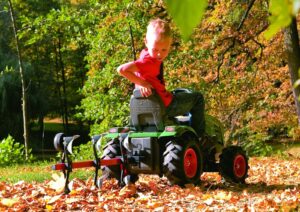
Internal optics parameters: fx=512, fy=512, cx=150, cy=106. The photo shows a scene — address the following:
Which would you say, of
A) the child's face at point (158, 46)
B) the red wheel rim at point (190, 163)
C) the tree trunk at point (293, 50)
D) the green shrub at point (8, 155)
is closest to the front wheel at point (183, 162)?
the red wheel rim at point (190, 163)

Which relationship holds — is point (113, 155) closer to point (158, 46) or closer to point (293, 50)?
point (158, 46)

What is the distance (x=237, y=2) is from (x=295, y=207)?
780 centimetres

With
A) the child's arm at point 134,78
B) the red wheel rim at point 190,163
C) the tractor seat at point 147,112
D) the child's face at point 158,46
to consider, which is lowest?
the red wheel rim at point 190,163

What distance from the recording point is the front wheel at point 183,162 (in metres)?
4.37

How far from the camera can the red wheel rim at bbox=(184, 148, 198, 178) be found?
4533mm

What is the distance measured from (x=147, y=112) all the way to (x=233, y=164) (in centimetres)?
117

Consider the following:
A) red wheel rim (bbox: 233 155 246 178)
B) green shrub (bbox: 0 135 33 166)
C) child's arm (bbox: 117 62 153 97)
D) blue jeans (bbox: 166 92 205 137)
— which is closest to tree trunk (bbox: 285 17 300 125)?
red wheel rim (bbox: 233 155 246 178)

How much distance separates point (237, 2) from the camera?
10.3 m

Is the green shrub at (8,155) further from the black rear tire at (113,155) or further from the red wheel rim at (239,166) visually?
the red wheel rim at (239,166)

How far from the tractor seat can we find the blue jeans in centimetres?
16

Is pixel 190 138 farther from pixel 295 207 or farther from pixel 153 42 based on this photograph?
pixel 295 207

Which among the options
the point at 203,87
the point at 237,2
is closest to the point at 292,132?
the point at 203,87

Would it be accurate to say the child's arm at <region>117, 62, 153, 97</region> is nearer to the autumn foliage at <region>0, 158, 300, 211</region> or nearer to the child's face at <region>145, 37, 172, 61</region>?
the child's face at <region>145, 37, 172, 61</region>

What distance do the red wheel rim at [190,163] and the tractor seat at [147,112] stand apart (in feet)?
1.10
